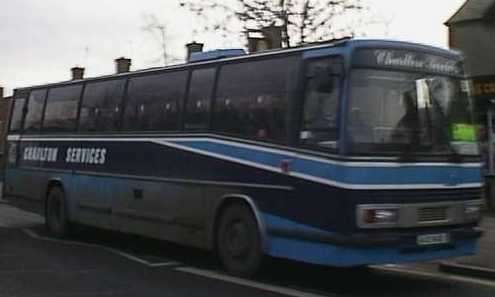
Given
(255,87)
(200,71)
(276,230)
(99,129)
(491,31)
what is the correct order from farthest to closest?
1. (491,31)
2. (99,129)
3. (200,71)
4. (255,87)
5. (276,230)

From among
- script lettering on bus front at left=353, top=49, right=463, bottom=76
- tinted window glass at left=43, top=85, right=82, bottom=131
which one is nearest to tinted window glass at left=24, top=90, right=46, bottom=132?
tinted window glass at left=43, top=85, right=82, bottom=131

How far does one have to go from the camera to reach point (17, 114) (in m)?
17.4

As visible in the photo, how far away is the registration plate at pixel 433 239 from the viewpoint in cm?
924

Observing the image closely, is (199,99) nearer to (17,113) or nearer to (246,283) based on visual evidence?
(246,283)

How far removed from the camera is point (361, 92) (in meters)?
9.16

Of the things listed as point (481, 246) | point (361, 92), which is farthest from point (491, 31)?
point (361, 92)

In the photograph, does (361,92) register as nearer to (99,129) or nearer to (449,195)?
(449,195)

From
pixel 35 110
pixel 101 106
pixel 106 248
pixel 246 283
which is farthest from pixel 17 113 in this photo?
pixel 246 283

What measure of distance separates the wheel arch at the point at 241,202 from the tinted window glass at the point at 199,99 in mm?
1105

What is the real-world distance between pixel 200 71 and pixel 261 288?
345 centimetres

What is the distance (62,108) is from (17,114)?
2393 mm

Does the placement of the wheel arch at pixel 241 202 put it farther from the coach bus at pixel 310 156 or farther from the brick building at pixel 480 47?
the brick building at pixel 480 47

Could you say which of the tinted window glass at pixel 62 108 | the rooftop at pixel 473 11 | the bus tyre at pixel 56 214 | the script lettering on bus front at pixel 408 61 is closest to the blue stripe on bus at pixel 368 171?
the script lettering on bus front at pixel 408 61

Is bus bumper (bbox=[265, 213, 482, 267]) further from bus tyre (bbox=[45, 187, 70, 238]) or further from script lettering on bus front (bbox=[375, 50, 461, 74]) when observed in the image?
bus tyre (bbox=[45, 187, 70, 238])
